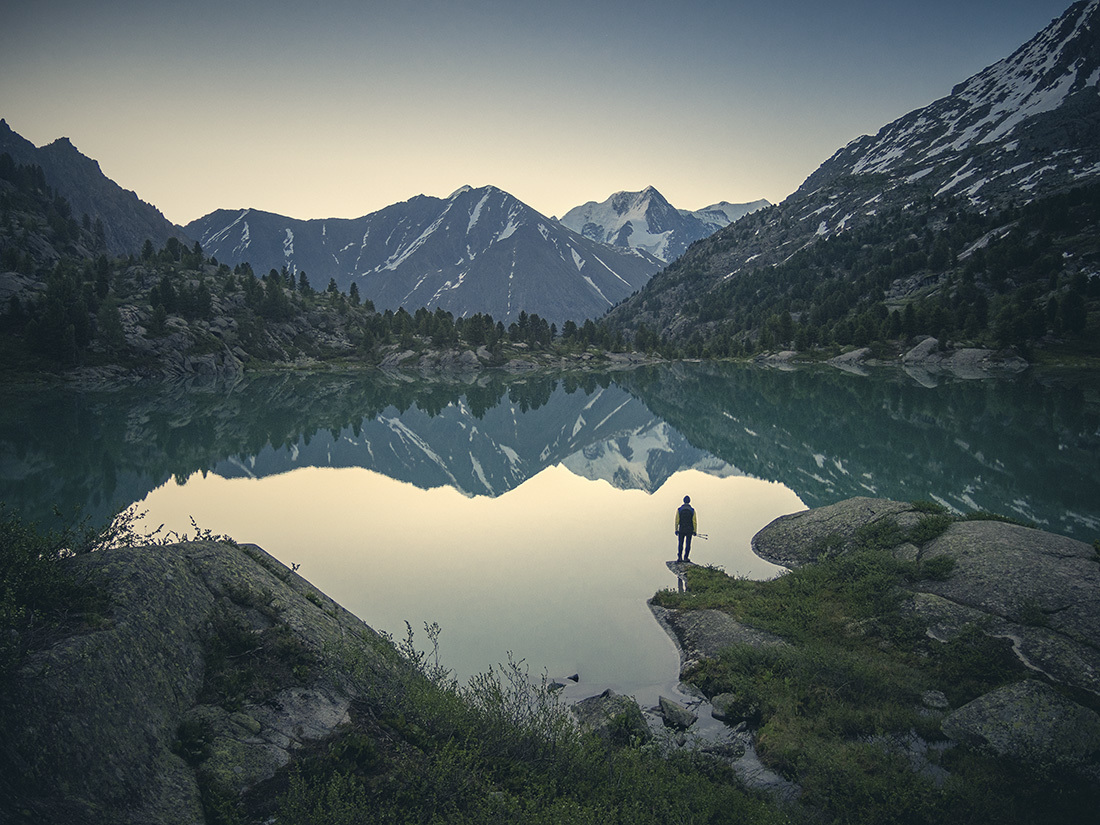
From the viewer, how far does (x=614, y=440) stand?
56594 millimetres

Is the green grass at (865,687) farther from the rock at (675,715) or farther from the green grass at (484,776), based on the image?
the green grass at (484,776)

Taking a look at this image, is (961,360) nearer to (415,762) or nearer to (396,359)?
(415,762)

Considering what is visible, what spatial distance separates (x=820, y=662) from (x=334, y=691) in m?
11.3

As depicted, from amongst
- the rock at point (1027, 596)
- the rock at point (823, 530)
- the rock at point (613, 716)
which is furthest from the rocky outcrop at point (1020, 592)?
the rock at point (613, 716)

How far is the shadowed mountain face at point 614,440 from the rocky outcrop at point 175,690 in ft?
78.1

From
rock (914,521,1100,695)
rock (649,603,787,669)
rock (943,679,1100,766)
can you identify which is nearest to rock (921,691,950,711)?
rock (943,679,1100,766)

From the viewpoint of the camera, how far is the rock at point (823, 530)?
71.5 feet

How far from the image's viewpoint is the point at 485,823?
23.4 ft

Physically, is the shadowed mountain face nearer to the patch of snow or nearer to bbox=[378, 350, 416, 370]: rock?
the patch of snow

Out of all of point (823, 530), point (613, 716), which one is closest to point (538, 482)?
point (823, 530)

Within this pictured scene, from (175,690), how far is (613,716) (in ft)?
28.8

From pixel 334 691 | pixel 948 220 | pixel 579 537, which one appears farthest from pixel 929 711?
pixel 948 220

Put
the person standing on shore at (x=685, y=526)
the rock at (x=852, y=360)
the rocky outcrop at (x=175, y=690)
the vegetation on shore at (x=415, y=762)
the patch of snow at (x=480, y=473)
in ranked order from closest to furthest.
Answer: the rocky outcrop at (x=175, y=690), the vegetation on shore at (x=415, y=762), the person standing on shore at (x=685, y=526), the patch of snow at (x=480, y=473), the rock at (x=852, y=360)

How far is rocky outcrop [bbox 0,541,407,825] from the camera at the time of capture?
6.07 m
